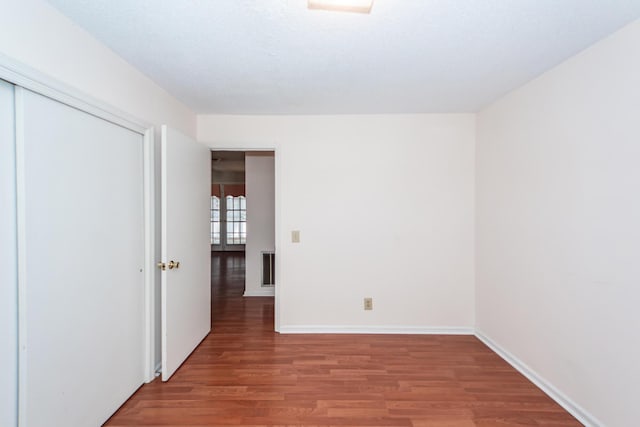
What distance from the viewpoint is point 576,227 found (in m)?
1.89

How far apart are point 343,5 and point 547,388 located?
272 cm

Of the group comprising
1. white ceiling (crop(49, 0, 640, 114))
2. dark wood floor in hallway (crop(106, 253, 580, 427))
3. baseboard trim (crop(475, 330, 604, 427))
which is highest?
white ceiling (crop(49, 0, 640, 114))

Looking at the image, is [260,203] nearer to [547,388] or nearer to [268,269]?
[268,269]

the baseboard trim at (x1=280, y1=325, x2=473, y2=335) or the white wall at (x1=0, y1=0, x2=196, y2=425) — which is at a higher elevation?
the white wall at (x1=0, y1=0, x2=196, y2=425)

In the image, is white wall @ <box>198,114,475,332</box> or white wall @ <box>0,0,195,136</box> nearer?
white wall @ <box>0,0,195,136</box>

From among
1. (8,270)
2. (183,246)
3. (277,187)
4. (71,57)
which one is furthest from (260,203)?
(8,270)

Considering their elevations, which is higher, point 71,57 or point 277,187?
point 71,57

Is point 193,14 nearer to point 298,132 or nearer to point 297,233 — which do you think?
point 298,132

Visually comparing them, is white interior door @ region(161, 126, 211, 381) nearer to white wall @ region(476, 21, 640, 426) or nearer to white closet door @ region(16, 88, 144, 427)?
white closet door @ region(16, 88, 144, 427)

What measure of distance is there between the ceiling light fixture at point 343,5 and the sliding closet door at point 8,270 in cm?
139

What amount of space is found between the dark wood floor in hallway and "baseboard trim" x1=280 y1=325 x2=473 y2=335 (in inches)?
2.9

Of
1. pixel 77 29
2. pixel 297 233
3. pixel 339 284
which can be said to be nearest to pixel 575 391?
pixel 339 284

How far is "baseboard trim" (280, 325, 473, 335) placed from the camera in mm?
3088

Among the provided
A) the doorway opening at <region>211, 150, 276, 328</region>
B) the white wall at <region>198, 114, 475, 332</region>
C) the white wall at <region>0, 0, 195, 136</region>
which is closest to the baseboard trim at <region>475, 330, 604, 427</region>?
the white wall at <region>198, 114, 475, 332</region>
